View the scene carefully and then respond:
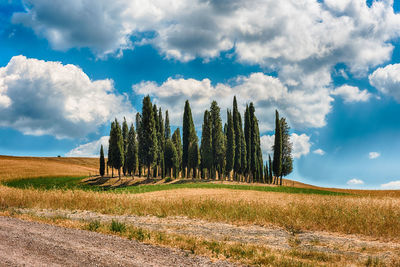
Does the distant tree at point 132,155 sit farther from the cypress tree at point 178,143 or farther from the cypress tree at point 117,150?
the cypress tree at point 178,143

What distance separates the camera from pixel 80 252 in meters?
8.13

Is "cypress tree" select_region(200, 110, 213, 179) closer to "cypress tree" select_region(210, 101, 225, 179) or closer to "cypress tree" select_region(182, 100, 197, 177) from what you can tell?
"cypress tree" select_region(210, 101, 225, 179)

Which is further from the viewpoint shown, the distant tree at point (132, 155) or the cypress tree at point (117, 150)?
the distant tree at point (132, 155)

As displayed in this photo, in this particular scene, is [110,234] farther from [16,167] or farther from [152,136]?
[16,167]

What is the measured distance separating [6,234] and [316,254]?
10.5 metres

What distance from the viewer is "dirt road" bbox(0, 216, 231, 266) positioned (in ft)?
24.6

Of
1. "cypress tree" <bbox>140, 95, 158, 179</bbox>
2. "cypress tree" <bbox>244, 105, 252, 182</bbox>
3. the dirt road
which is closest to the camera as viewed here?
the dirt road

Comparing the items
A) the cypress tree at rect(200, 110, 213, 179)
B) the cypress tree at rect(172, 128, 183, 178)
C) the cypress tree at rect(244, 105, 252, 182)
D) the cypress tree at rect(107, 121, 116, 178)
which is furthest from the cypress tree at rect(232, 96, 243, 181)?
the cypress tree at rect(107, 121, 116, 178)

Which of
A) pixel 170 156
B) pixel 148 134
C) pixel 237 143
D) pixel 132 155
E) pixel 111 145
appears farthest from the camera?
pixel 111 145

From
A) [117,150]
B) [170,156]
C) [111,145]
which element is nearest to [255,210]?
[170,156]

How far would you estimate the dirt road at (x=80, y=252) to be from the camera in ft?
24.6

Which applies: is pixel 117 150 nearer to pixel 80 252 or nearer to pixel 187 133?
pixel 187 133

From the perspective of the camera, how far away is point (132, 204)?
2100 cm

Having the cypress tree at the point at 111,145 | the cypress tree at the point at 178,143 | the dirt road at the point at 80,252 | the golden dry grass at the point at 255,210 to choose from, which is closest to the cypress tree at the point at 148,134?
the cypress tree at the point at 111,145
